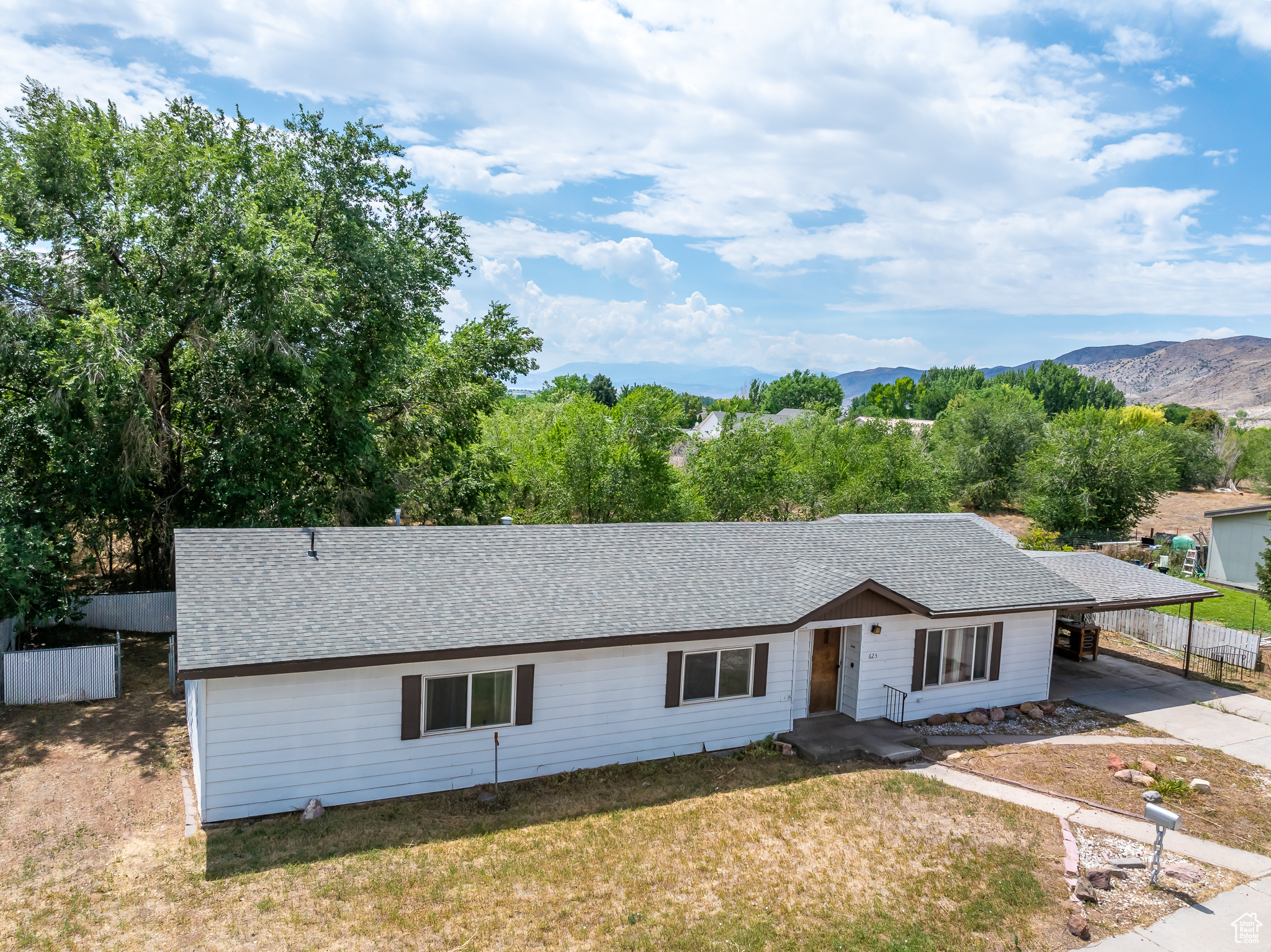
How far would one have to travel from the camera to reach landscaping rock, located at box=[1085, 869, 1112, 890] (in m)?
9.73

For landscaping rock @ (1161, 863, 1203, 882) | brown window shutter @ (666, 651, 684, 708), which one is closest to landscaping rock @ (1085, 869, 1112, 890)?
landscaping rock @ (1161, 863, 1203, 882)

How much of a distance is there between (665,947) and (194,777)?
27.4 feet

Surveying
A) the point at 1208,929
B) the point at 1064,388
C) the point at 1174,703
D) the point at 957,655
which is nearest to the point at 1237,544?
the point at 1174,703

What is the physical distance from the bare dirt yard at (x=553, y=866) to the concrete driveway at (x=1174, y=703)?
6534mm

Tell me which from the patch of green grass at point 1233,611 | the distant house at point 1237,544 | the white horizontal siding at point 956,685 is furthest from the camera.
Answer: the distant house at point 1237,544

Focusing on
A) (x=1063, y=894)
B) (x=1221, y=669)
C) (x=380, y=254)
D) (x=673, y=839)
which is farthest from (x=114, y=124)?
(x=1221, y=669)

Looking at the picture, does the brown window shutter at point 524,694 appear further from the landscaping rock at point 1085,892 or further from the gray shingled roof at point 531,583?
the landscaping rock at point 1085,892

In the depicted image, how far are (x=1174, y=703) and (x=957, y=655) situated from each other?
5919 millimetres

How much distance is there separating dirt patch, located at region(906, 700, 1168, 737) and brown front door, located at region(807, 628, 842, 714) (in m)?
1.58

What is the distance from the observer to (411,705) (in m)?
11.5

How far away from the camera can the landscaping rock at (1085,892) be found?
946cm

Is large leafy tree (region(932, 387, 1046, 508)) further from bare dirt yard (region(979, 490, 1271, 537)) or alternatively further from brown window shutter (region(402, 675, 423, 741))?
brown window shutter (region(402, 675, 423, 741))

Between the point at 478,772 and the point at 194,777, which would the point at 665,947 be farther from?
the point at 194,777

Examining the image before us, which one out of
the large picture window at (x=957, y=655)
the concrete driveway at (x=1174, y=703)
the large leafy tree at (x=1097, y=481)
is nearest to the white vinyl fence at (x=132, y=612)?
the large picture window at (x=957, y=655)
